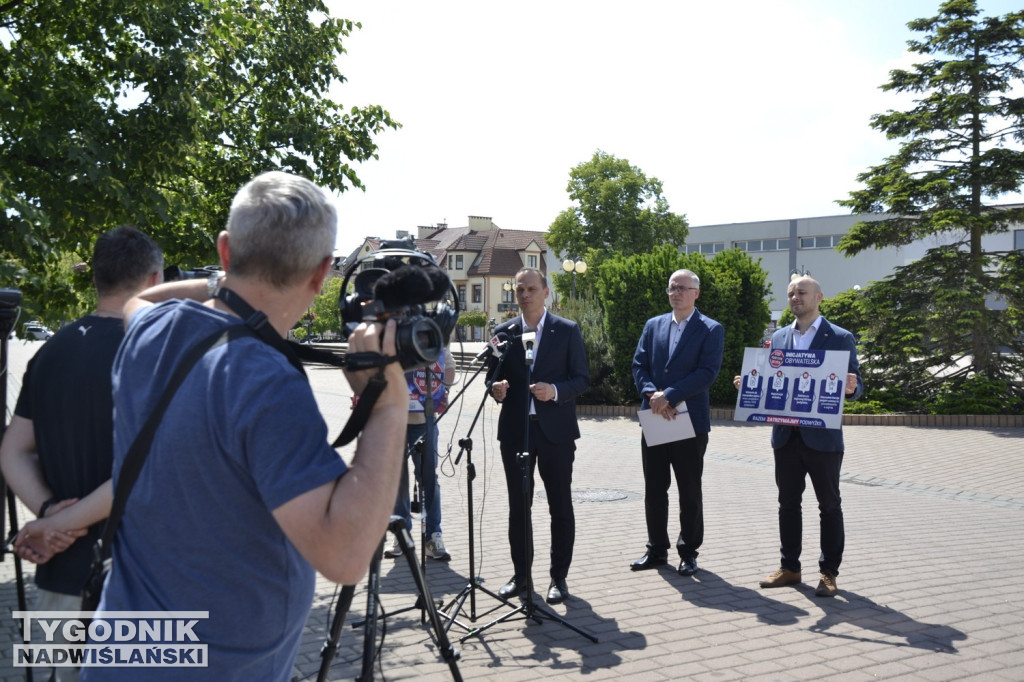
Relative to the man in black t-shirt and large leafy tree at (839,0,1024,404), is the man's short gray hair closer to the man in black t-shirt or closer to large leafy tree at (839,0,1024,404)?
the man in black t-shirt

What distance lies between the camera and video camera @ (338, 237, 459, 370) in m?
1.88

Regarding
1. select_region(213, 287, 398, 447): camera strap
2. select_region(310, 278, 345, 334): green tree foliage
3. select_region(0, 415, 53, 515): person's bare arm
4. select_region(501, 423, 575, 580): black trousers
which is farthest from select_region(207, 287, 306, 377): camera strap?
select_region(310, 278, 345, 334): green tree foliage

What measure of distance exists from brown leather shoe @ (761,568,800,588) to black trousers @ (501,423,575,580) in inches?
58.8

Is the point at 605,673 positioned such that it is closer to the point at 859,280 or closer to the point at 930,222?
the point at 930,222

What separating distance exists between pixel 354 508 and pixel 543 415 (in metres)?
4.65

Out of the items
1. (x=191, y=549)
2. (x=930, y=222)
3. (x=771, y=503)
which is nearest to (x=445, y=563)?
(x=771, y=503)

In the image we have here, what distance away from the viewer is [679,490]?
695 centimetres

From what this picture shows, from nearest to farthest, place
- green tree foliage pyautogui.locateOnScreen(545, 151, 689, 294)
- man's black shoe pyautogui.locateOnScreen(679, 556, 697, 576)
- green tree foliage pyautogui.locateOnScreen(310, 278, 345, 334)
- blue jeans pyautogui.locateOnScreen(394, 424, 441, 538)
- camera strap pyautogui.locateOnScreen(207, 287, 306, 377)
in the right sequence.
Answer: camera strap pyautogui.locateOnScreen(207, 287, 306, 377)
blue jeans pyautogui.locateOnScreen(394, 424, 441, 538)
man's black shoe pyautogui.locateOnScreen(679, 556, 697, 576)
green tree foliage pyautogui.locateOnScreen(545, 151, 689, 294)
green tree foliage pyautogui.locateOnScreen(310, 278, 345, 334)

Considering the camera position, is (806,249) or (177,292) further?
(806,249)

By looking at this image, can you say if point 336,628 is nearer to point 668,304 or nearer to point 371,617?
point 371,617

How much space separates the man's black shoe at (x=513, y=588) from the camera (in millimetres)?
6066

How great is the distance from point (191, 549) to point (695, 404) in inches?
226

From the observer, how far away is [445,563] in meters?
7.25

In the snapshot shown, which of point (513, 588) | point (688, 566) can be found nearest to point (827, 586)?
point (688, 566)
